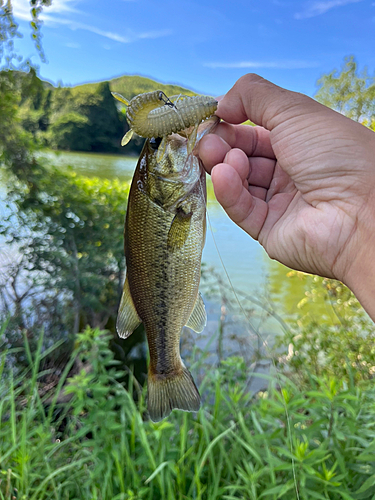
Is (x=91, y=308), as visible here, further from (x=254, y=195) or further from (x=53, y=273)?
→ (x=254, y=195)

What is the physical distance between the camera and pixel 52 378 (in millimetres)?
4305

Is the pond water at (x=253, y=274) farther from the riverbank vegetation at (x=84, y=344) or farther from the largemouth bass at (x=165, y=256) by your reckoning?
the largemouth bass at (x=165, y=256)

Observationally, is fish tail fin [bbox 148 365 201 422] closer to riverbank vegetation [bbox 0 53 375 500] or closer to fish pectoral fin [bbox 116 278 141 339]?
fish pectoral fin [bbox 116 278 141 339]

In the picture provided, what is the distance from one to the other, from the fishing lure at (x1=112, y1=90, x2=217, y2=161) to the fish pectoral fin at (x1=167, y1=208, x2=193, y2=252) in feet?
1.04

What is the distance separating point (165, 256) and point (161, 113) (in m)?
0.52

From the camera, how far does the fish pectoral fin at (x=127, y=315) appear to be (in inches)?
56.4

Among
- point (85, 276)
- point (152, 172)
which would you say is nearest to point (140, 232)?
point (152, 172)

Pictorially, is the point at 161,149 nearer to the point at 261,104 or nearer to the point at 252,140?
the point at 261,104

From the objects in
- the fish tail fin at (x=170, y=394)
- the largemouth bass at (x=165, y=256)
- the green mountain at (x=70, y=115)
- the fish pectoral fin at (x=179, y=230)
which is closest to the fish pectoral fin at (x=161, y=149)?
the largemouth bass at (x=165, y=256)

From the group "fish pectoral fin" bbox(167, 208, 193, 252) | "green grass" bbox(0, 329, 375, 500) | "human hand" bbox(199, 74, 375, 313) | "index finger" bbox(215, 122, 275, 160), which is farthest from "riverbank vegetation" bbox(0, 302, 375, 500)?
"index finger" bbox(215, 122, 275, 160)

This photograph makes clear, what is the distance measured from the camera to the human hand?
138cm

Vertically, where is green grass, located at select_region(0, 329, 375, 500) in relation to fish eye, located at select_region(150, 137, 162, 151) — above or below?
below

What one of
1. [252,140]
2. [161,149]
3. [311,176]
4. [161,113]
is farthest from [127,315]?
[252,140]

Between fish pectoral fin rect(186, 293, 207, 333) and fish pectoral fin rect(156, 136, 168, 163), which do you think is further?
fish pectoral fin rect(186, 293, 207, 333)
